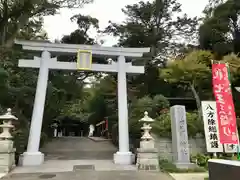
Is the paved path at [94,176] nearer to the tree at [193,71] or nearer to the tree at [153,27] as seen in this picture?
the tree at [193,71]

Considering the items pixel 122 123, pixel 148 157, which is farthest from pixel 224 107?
pixel 122 123

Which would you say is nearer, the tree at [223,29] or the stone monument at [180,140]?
the stone monument at [180,140]

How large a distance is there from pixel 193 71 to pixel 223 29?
646 centimetres

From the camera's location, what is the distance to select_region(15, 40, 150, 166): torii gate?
26.8 ft

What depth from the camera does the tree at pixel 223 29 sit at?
15.3 m

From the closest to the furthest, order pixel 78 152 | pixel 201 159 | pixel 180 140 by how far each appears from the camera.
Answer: pixel 180 140 < pixel 201 159 < pixel 78 152

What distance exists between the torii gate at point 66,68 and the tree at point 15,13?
3.73m

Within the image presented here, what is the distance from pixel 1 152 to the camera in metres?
6.88

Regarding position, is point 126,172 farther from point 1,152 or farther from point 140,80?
point 140,80

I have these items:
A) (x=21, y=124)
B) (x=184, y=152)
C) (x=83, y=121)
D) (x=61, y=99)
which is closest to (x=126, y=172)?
(x=184, y=152)

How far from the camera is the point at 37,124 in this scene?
8.33 m

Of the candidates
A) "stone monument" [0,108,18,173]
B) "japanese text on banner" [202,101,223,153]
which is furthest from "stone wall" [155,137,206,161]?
"stone monument" [0,108,18,173]

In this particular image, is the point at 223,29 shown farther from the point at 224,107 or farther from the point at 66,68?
the point at 66,68

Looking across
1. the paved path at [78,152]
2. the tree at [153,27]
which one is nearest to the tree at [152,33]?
the tree at [153,27]
